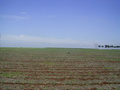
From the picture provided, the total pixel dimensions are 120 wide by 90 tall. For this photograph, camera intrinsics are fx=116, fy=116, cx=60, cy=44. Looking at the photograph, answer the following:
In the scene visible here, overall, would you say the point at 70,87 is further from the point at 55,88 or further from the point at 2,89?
the point at 2,89

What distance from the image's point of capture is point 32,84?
11.1 meters

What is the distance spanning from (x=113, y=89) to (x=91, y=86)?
185 cm

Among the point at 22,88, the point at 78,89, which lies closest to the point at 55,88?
the point at 78,89

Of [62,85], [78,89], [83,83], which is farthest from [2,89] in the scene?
[83,83]

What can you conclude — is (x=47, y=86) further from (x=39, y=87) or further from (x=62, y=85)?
(x=62, y=85)

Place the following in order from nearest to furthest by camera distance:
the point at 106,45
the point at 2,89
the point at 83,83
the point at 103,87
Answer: the point at 2,89, the point at 103,87, the point at 83,83, the point at 106,45

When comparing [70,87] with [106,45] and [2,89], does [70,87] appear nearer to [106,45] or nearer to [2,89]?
[2,89]

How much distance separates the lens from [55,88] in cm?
1016

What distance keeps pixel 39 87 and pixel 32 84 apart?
1.08m

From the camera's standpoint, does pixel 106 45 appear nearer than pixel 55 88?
No

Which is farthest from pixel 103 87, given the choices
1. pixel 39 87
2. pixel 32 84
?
pixel 32 84

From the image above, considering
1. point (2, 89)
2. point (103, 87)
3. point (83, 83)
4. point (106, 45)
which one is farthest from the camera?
point (106, 45)

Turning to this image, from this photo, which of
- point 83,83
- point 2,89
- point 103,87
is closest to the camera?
point 2,89

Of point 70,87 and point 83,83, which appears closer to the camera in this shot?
point 70,87
